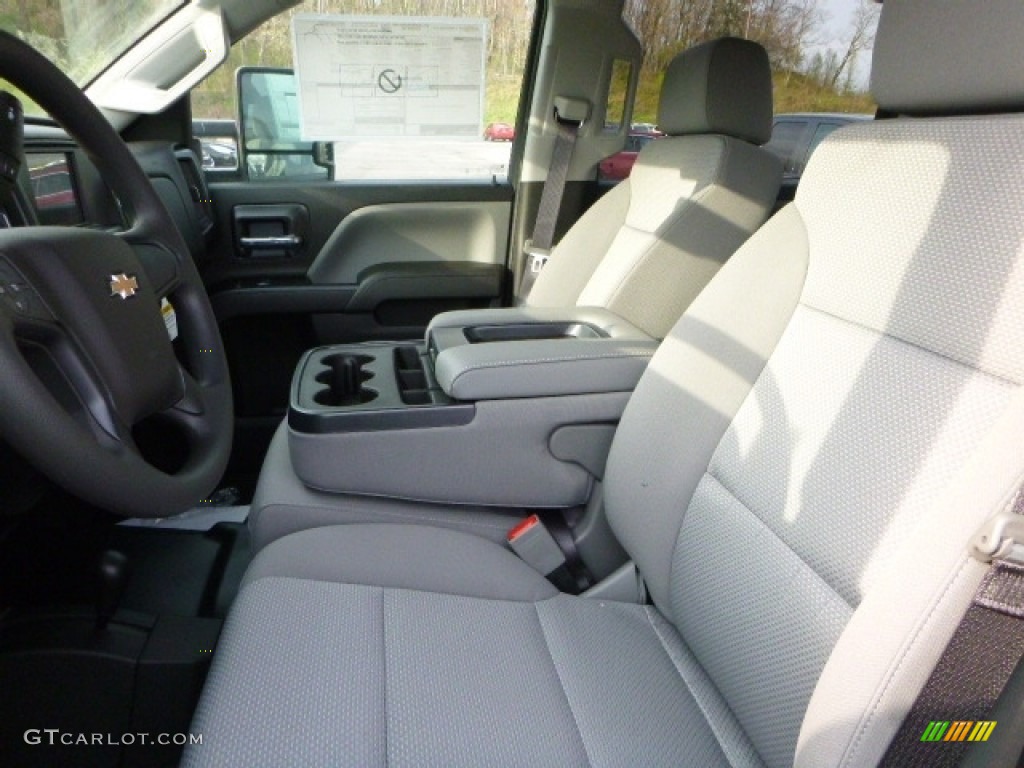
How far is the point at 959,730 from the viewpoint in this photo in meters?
0.69

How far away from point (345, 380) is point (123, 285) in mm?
716

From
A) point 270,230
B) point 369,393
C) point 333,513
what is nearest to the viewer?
point 333,513

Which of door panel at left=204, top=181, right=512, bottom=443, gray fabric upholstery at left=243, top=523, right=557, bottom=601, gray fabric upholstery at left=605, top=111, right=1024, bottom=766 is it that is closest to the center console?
gray fabric upholstery at left=243, top=523, right=557, bottom=601

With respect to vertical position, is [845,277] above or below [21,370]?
above

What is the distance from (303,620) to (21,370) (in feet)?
1.49

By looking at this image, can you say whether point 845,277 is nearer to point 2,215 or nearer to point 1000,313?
point 1000,313

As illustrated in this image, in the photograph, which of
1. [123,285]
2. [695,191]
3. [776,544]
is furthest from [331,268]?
[776,544]

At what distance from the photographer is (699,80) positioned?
1.67 metres

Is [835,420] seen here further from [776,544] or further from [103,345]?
[103,345]

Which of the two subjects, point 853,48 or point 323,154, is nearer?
point 853,48

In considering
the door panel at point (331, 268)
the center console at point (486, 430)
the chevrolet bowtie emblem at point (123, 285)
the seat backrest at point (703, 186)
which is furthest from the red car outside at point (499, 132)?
the chevrolet bowtie emblem at point (123, 285)

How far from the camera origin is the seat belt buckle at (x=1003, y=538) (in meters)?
0.59

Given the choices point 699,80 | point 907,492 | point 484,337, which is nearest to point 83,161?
point 484,337

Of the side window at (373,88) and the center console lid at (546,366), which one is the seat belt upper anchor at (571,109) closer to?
the side window at (373,88)
